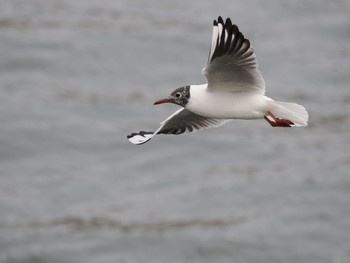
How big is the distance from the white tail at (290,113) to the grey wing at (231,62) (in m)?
0.19

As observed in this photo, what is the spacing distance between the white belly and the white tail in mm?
80

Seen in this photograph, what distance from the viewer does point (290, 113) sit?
7.80 m

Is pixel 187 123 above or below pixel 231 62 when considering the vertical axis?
below

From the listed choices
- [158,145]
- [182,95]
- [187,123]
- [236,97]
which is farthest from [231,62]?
[158,145]

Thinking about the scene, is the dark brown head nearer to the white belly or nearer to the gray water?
the white belly

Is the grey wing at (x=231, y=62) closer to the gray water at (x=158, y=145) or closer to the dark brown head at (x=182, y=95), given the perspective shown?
the dark brown head at (x=182, y=95)

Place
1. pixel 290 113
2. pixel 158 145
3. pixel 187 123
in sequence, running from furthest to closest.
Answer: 1. pixel 158 145
2. pixel 187 123
3. pixel 290 113

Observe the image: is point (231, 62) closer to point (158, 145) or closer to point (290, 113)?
point (290, 113)

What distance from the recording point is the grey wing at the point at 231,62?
24.6ft

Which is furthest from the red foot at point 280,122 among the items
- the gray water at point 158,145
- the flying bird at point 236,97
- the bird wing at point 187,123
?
the gray water at point 158,145

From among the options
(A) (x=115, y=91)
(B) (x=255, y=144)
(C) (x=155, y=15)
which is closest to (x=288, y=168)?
(B) (x=255, y=144)

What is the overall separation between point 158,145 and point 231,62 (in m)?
11.1

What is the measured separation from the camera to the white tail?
306 inches

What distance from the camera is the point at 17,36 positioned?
21828 mm
